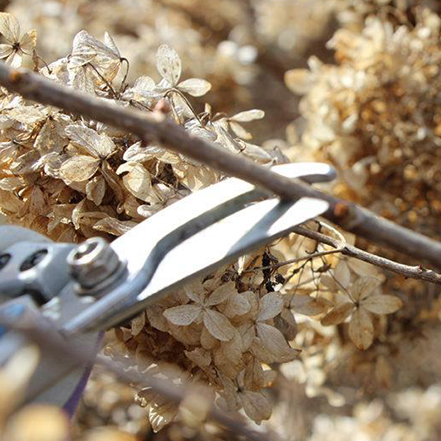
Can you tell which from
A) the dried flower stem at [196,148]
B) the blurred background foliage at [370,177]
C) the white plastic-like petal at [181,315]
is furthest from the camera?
the blurred background foliage at [370,177]

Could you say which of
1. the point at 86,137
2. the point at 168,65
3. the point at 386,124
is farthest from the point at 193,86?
the point at 386,124

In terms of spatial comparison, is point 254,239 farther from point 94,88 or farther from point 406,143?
point 406,143

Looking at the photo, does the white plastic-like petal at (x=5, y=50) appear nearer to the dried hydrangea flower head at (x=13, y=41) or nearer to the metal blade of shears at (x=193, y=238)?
the dried hydrangea flower head at (x=13, y=41)

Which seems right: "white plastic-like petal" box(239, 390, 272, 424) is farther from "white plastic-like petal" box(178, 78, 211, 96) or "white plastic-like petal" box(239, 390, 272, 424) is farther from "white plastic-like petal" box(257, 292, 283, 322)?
"white plastic-like petal" box(178, 78, 211, 96)

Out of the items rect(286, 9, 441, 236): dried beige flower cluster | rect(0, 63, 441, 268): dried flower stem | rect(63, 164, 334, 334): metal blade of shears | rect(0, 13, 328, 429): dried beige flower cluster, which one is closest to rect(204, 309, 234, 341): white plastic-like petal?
rect(0, 13, 328, 429): dried beige flower cluster

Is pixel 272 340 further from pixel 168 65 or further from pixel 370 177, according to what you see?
pixel 370 177

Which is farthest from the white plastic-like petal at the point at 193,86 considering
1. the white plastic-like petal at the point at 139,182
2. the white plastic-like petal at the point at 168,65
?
the white plastic-like petal at the point at 139,182
